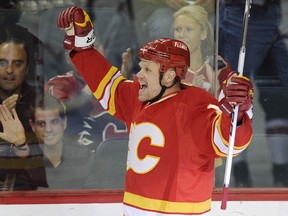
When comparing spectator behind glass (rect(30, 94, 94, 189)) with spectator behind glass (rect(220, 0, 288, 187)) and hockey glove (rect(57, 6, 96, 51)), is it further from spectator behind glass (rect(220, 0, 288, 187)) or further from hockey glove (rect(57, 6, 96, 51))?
spectator behind glass (rect(220, 0, 288, 187))

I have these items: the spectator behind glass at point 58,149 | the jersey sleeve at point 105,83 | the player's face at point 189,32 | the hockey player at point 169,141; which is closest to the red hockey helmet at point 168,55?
the hockey player at point 169,141

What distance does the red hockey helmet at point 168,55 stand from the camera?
2705mm

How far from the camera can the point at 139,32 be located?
3.60 meters

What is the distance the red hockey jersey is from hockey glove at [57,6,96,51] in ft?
1.34

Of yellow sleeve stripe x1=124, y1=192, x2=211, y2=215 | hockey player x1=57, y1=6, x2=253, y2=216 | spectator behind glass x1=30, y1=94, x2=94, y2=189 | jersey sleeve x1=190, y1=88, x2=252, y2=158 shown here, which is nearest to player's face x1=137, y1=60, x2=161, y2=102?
hockey player x1=57, y1=6, x2=253, y2=216

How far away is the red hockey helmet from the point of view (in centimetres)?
271

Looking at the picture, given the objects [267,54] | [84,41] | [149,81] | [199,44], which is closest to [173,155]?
[149,81]

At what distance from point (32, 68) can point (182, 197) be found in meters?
1.27

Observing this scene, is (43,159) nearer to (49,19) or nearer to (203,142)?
(49,19)

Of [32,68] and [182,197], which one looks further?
[32,68]

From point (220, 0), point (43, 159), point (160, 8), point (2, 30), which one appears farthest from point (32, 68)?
point (220, 0)

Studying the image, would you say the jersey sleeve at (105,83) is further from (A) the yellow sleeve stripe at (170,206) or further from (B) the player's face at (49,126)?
(B) the player's face at (49,126)

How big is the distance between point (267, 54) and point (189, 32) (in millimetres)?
436

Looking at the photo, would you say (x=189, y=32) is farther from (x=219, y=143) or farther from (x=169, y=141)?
(x=219, y=143)
